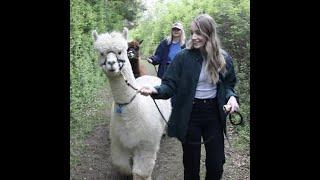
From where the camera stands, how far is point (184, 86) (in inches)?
158

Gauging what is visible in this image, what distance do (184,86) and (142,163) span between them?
1.15 metres

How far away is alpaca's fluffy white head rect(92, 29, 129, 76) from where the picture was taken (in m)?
4.37

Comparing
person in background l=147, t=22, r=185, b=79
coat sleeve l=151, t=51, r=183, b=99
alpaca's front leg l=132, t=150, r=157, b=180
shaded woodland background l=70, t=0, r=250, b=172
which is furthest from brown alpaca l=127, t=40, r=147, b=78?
coat sleeve l=151, t=51, r=183, b=99

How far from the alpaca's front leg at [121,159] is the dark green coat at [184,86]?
3.21ft

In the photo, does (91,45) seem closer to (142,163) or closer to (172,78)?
(142,163)

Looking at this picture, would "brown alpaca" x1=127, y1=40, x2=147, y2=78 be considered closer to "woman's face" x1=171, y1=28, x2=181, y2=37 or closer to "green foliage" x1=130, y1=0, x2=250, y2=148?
"woman's face" x1=171, y1=28, x2=181, y2=37

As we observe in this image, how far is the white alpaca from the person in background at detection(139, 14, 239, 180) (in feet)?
2.04

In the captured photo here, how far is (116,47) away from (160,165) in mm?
2003

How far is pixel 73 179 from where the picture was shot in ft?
17.4

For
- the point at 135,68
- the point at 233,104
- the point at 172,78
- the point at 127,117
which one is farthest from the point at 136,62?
the point at 233,104

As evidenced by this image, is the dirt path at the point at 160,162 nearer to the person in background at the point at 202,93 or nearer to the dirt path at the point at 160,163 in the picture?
the dirt path at the point at 160,163

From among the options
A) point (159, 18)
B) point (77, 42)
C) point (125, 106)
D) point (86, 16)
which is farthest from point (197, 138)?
point (159, 18)
